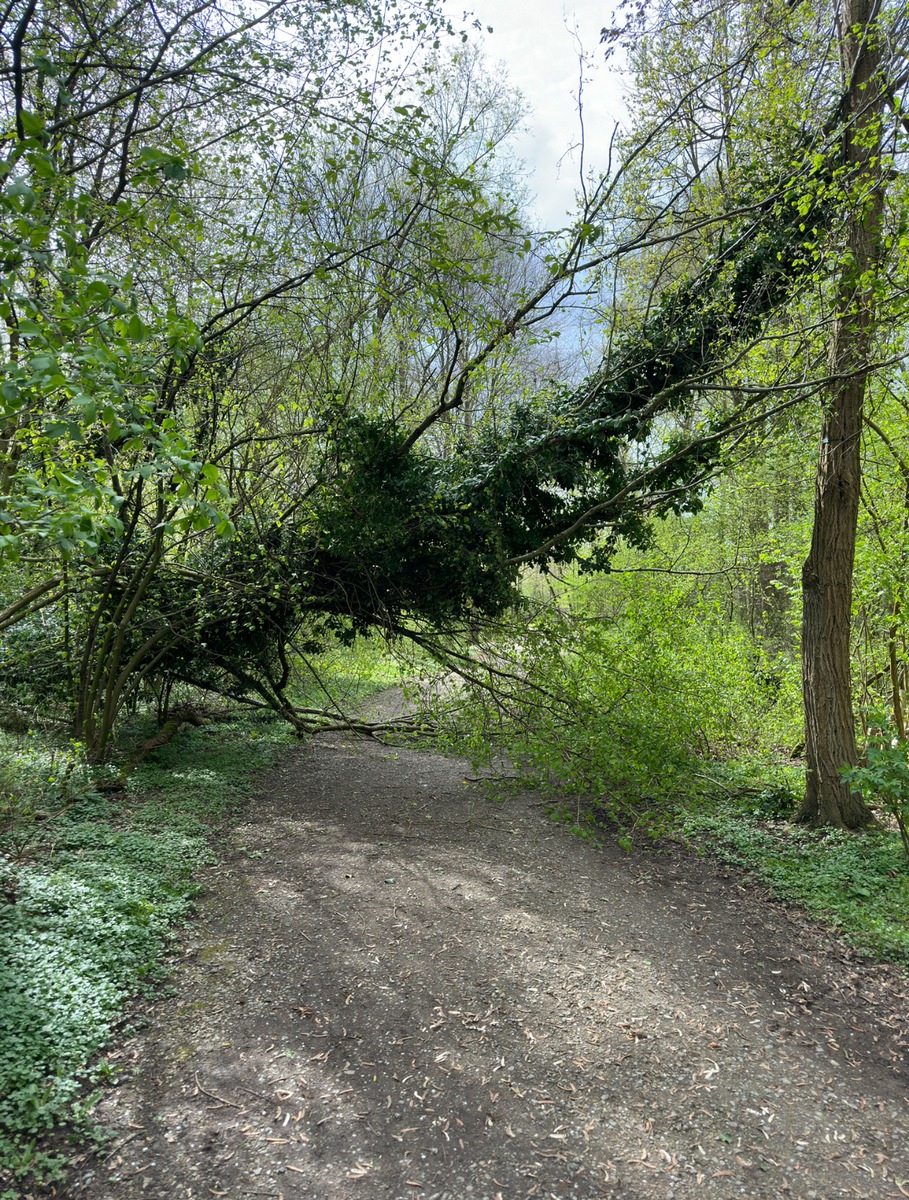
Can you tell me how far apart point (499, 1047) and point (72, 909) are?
7.88 ft

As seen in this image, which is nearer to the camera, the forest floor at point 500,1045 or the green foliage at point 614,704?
the forest floor at point 500,1045

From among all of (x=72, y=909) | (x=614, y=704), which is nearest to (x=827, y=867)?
(x=614, y=704)

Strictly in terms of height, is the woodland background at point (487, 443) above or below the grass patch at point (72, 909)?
above

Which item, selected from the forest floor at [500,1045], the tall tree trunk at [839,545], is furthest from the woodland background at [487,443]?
the forest floor at [500,1045]

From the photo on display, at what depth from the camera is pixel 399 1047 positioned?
131 inches

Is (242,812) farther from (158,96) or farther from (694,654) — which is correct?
(158,96)

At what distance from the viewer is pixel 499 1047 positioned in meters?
3.38

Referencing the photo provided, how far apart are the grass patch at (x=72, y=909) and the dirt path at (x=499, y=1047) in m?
0.21

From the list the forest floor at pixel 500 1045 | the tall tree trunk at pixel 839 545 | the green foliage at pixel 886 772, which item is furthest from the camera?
the tall tree trunk at pixel 839 545

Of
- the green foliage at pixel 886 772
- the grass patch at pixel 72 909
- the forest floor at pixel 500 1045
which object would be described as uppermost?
the green foliage at pixel 886 772

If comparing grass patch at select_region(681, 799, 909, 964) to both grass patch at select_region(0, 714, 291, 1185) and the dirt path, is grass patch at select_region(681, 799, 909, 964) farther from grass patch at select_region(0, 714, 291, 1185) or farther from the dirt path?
grass patch at select_region(0, 714, 291, 1185)

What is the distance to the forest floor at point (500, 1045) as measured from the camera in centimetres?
262

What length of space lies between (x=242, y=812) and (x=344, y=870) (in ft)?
5.03

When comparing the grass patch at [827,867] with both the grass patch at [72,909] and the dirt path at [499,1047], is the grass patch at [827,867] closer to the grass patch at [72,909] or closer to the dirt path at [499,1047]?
the dirt path at [499,1047]
